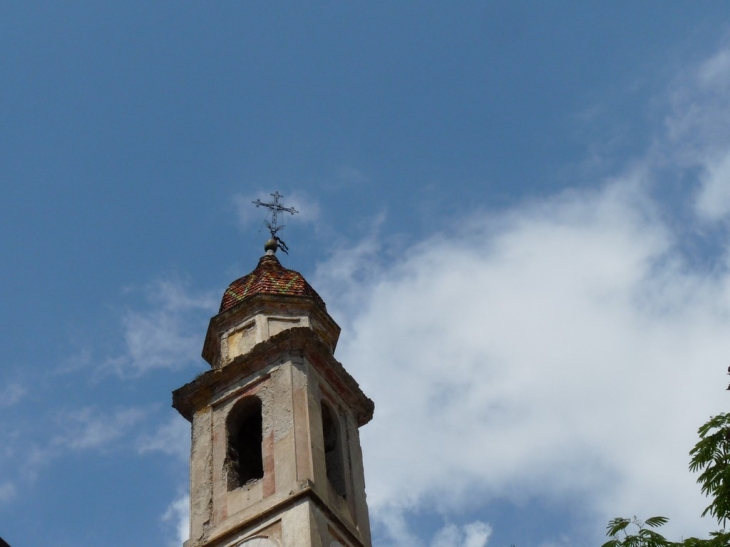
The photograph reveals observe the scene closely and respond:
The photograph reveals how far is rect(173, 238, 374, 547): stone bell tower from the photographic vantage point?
14.9 meters

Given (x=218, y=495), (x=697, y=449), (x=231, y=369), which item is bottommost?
(x=697, y=449)

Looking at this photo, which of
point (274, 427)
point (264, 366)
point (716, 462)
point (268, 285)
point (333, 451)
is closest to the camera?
point (716, 462)

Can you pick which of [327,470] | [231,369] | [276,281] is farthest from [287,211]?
[327,470]

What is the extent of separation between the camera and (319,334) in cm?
1905

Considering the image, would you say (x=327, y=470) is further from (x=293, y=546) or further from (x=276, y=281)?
(x=276, y=281)

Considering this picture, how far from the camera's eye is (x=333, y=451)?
16.9 metres

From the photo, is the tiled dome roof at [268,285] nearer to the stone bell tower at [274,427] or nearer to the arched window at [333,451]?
the stone bell tower at [274,427]

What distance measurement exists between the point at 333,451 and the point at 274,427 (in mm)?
1271

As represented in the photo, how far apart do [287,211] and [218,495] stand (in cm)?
780

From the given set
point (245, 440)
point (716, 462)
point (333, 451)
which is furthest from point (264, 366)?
point (716, 462)

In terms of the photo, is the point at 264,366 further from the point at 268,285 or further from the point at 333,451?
the point at 268,285

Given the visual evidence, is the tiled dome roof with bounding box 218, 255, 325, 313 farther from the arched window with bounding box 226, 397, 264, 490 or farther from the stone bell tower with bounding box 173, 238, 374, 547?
the arched window with bounding box 226, 397, 264, 490

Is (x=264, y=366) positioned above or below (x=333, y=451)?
above

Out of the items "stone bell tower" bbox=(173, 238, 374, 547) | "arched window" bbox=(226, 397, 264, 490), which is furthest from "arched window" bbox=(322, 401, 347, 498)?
"arched window" bbox=(226, 397, 264, 490)
